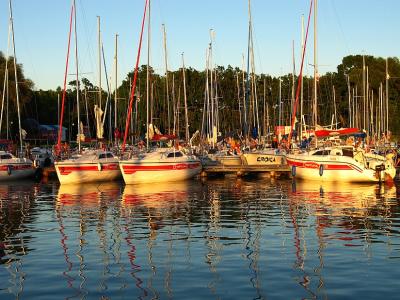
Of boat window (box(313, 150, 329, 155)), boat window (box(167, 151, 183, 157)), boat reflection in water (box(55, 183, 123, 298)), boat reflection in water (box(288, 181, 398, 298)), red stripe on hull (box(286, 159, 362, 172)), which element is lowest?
boat reflection in water (box(288, 181, 398, 298))

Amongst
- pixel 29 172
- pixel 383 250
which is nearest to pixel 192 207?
pixel 383 250

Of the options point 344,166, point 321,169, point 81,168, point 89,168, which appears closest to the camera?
point 344,166

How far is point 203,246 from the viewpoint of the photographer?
21219mm

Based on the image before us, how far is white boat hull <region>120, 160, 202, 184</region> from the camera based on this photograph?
1789 inches

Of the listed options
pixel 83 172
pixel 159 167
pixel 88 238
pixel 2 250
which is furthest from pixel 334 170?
pixel 2 250

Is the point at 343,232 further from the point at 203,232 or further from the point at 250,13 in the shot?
the point at 250,13

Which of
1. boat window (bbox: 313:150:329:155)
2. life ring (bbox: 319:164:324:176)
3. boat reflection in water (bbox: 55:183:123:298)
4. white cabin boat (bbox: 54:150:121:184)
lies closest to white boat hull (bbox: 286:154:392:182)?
life ring (bbox: 319:164:324:176)

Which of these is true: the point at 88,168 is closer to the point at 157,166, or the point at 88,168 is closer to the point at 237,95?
the point at 157,166

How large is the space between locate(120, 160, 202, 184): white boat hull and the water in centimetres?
762

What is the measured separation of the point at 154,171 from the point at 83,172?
4.87 meters

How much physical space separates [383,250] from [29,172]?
37.3 meters

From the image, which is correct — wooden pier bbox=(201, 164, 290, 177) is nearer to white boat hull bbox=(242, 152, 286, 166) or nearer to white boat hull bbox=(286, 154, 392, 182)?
white boat hull bbox=(242, 152, 286, 166)

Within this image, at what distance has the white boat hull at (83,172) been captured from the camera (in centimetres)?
4669

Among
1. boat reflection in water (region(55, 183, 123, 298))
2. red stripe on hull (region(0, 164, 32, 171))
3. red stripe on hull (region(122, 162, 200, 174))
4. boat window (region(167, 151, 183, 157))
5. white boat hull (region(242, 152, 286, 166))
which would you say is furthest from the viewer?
white boat hull (region(242, 152, 286, 166))
